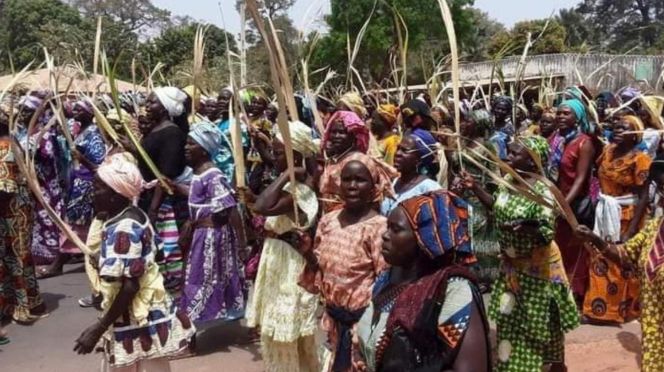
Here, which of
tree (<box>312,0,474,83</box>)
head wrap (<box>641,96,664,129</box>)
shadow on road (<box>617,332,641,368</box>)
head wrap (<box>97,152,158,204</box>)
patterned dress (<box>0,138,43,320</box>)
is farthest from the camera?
tree (<box>312,0,474,83</box>)

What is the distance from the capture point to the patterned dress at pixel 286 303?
402 centimetres

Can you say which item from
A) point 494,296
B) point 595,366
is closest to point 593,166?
point 595,366

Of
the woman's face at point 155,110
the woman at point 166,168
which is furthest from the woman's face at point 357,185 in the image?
the woman's face at point 155,110

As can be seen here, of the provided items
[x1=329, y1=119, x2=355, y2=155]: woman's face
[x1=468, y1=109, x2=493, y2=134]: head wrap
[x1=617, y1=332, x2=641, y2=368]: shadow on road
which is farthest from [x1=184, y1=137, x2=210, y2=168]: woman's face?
[x1=617, y1=332, x2=641, y2=368]: shadow on road

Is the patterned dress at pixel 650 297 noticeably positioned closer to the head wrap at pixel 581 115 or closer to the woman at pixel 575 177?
the woman at pixel 575 177

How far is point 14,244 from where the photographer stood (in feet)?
19.2

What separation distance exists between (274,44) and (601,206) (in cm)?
334

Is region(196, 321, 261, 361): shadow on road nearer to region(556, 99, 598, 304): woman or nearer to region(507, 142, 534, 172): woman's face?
region(507, 142, 534, 172): woman's face

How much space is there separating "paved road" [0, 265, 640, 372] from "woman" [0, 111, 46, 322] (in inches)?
6.1

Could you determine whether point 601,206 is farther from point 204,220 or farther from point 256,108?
point 256,108

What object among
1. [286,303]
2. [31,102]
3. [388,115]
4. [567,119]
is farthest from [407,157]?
[31,102]

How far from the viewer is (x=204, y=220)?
16.2 feet

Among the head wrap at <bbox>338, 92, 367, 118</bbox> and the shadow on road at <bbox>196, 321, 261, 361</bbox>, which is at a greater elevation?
the head wrap at <bbox>338, 92, 367, 118</bbox>

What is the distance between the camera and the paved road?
4.92 metres
